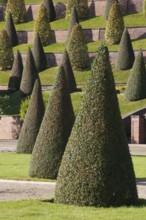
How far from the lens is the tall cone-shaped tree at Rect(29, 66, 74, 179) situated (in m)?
22.1

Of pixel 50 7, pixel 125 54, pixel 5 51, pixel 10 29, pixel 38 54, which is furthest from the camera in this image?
pixel 50 7

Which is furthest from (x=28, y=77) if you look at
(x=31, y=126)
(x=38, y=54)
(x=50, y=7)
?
(x=31, y=126)

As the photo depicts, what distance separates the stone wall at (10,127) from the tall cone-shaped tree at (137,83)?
8367 millimetres

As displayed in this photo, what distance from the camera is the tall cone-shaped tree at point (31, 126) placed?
31406mm

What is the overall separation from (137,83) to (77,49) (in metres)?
13.6

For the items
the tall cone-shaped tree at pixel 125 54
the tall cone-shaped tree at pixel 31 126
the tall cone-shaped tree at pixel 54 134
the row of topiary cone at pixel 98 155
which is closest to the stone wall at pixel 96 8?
the tall cone-shaped tree at pixel 125 54

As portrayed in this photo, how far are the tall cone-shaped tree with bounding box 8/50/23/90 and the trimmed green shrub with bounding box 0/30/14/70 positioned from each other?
4480mm

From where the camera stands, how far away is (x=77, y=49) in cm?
6288

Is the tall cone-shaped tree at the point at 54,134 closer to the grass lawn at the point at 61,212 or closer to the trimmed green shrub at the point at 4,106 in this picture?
the grass lawn at the point at 61,212

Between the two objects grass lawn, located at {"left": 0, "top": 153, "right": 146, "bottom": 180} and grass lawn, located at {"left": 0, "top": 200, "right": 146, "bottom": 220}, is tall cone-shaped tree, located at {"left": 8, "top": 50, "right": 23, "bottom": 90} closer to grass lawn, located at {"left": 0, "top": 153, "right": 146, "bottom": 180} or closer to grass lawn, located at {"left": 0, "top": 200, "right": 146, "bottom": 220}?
grass lawn, located at {"left": 0, "top": 153, "right": 146, "bottom": 180}

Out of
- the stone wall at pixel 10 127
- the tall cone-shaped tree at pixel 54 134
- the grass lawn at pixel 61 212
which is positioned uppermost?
the grass lawn at pixel 61 212

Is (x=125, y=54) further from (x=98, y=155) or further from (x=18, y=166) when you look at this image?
(x=98, y=155)

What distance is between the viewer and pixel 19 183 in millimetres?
20984

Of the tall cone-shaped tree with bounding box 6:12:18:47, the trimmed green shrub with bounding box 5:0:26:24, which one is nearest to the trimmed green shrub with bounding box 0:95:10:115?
the tall cone-shaped tree with bounding box 6:12:18:47
